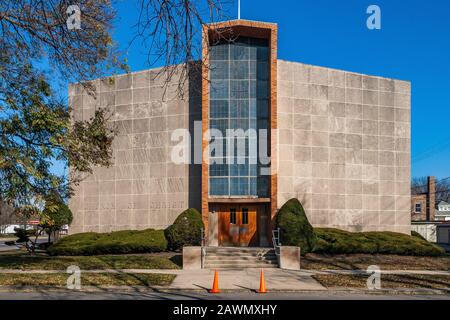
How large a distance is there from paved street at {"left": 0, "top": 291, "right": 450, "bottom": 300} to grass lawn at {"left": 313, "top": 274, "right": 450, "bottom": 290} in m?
0.98

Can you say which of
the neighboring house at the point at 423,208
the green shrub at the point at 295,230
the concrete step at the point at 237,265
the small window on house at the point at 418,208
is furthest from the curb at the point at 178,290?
the small window on house at the point at 418,208

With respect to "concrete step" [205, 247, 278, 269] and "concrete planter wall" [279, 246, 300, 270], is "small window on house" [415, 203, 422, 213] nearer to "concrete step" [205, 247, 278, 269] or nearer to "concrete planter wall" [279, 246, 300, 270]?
"concrete step" [205, 247, 278, 269]

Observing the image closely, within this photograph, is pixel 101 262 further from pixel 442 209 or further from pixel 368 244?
pixel 442 209

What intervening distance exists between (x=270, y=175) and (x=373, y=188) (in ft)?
21.6

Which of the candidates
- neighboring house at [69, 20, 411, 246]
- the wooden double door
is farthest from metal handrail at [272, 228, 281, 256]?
the wooden double door

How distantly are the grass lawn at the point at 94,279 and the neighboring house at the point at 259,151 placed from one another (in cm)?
702

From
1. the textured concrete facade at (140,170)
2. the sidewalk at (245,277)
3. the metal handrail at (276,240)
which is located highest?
the textured concrete facade at (140,170)

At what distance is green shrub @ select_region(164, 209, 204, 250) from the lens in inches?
847

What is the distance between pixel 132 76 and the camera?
1023 inches

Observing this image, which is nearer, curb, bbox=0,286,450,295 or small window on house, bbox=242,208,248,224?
curb, bbox=0,286,450,295

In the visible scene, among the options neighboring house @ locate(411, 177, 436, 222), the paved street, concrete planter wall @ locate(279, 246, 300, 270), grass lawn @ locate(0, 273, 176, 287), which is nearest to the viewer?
the paved street

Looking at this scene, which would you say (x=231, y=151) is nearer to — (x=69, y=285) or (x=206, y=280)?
(x=206, y=280)

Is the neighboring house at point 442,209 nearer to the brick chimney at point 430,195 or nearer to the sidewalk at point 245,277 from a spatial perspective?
the brick chimney at point 430,195

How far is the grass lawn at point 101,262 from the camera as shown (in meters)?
18.2
